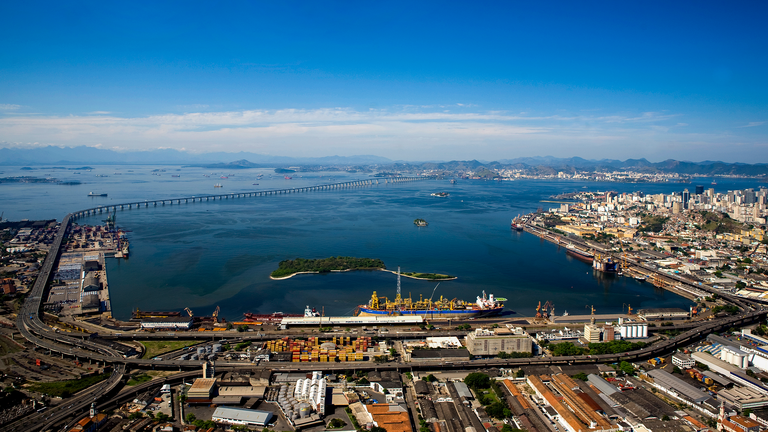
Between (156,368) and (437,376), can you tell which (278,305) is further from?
(437,376)

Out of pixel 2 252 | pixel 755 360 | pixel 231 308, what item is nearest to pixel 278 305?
pixel 231 308

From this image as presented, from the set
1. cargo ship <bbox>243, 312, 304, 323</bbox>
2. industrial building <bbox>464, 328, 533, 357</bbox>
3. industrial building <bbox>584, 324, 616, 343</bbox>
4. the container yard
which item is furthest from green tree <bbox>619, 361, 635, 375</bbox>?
cargo ship <bbox>243, 312, 304, 323</bbox>

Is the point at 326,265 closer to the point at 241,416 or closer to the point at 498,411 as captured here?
the point at 241,416

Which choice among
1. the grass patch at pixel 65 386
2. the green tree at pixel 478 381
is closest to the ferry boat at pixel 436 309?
the green tree at pixel 478 381

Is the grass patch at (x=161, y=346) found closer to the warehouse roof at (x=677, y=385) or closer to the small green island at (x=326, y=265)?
the small green island at (x=326, y=265)

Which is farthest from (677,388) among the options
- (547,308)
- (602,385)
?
(547,308)

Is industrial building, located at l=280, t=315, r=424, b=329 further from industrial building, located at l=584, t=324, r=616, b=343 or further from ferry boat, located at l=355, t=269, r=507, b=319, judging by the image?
industrial building, located at l=584, t=324, r=616, b=343
